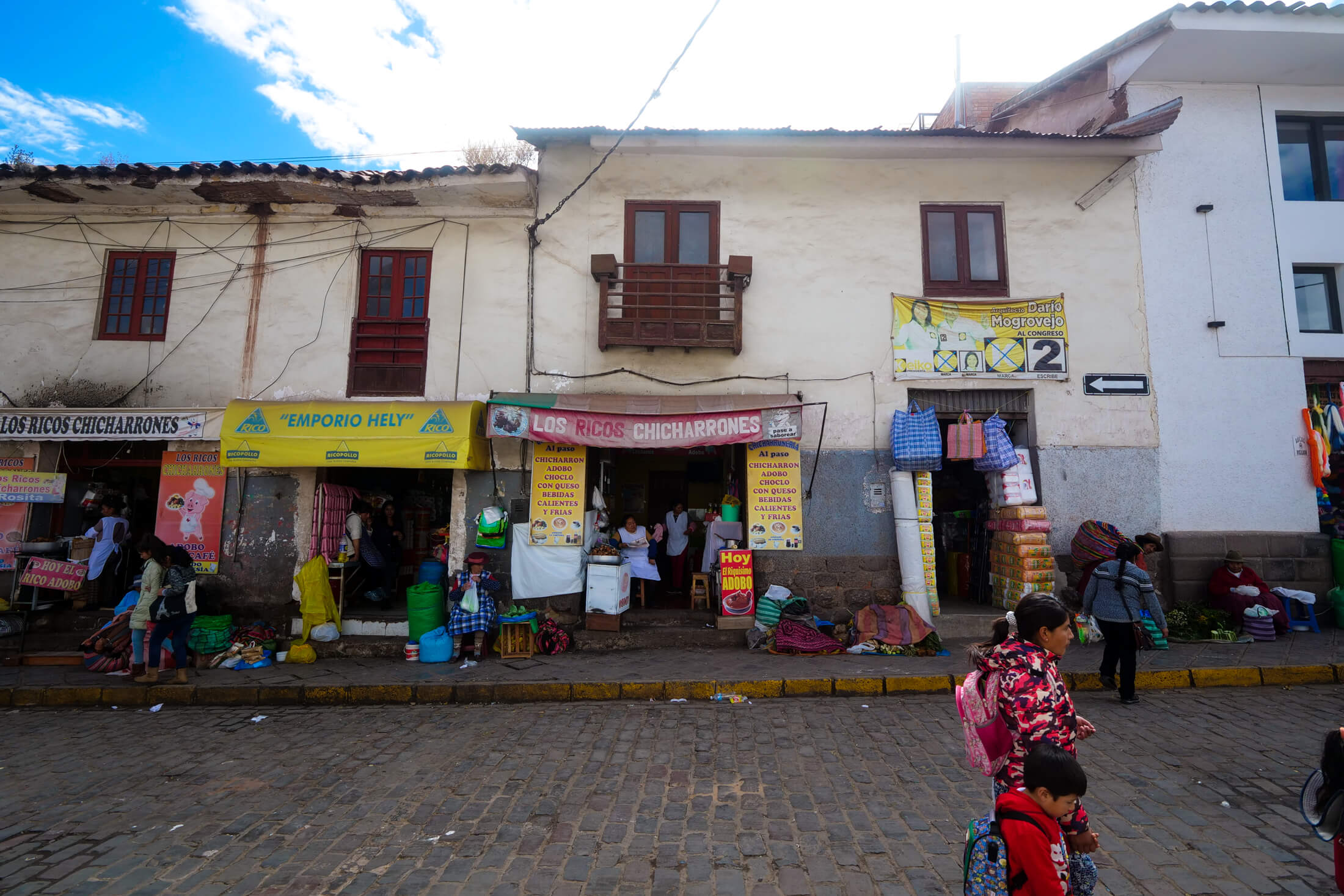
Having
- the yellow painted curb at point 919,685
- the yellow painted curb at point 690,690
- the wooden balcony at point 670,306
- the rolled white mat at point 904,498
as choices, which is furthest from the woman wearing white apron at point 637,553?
the yellow painted curb at point 919,685

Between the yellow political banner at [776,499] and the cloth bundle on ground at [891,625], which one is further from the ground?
the yellow political banner at [776,499]

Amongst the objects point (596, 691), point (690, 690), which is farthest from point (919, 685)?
point (596, 691)

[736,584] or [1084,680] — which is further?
[736,584]

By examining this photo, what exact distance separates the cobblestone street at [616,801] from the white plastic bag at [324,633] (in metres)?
2.09

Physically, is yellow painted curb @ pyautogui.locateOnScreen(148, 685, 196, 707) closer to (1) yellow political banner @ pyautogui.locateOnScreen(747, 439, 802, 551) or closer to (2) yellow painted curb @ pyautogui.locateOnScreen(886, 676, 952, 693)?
(1) yellow political banner @ pyautogui.locateOnScreen(747, 439, 802, 551)

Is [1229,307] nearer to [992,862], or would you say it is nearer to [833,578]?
[833,578]

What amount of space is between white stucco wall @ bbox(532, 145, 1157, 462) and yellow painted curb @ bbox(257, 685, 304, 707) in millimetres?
4907

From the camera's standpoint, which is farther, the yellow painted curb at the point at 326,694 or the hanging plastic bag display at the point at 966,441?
the hanging plastic bag display at the point at 966,441

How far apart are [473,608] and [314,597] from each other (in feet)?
7.60

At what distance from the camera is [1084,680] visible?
7.16 m

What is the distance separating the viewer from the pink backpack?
2.72 m

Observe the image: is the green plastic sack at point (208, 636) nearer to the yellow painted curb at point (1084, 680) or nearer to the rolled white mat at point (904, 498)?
the rolled white mat at point (904, 498)


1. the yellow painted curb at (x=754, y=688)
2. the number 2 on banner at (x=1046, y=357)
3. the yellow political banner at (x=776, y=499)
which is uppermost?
the number 2 on banner at (x=1046, y=357)

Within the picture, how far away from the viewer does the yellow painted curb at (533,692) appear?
7211mm
